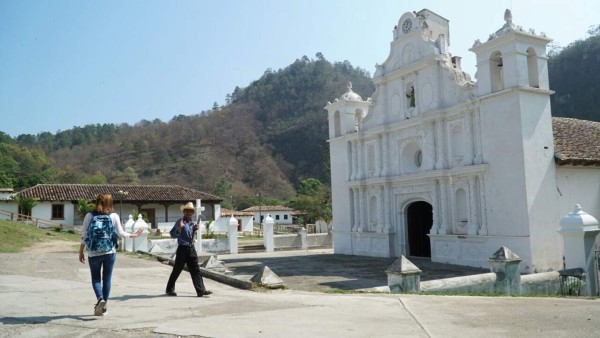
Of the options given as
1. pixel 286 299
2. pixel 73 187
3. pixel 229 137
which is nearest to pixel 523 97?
pixel 286 299

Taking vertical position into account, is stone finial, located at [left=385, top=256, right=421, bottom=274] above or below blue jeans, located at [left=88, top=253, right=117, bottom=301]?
below

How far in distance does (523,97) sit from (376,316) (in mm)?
11351

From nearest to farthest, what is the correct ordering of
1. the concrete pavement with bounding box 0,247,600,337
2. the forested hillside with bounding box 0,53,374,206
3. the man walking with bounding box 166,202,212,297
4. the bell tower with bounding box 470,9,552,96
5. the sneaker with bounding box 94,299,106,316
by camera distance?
1. the concrete pavement with bounding box 0,247,600,337
2. the sneaker with bounding box 94,299,106,316
3. the man walking with bounding box 166,202,212,297
4. the bell tower with bounding box 470,9,552,96
5. the forested hillside with bounding box 0,53,374,206

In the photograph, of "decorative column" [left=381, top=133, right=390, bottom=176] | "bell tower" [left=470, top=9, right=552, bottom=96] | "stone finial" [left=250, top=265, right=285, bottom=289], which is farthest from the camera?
"decorative column" [left=381, top=133, right=390, bottom=176]

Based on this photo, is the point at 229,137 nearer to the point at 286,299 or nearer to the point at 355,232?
the point at 355,232

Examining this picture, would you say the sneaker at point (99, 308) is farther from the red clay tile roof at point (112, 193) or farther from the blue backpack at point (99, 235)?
the red clay tile roof at point (112, 193)

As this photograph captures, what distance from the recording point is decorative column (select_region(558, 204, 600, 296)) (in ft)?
35.2

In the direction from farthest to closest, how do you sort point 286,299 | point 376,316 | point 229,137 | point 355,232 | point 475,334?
point 229,137
point 355,232
point 286,299
point 376,316
point 475,334

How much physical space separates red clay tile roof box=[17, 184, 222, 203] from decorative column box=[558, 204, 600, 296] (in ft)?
114

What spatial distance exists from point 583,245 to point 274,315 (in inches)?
335

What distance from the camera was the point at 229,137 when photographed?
9275 cm

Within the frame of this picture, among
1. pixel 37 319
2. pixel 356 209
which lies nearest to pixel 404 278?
pixel 37 319

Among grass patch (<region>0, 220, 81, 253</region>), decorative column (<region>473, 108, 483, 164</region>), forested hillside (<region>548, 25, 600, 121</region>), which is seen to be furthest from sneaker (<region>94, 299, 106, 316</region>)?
forested hillside (<region>548, 25, 600, 121</region>)

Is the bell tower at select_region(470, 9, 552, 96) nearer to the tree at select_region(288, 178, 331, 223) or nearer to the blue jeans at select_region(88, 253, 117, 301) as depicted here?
the blue jeans at select_region(88, 253, 117, 301)
